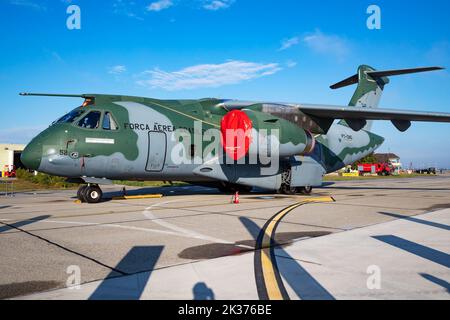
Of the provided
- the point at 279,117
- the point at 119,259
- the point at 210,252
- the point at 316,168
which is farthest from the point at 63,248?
the point at 316,168

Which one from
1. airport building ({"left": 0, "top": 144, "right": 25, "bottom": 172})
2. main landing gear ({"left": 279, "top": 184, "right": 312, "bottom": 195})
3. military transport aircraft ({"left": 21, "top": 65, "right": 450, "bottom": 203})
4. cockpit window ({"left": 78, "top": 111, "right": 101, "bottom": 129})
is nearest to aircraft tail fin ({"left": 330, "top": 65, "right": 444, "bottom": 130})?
military transport aircraft ({"left": 21, "top": 65, "right": 450, "bottom": 203})

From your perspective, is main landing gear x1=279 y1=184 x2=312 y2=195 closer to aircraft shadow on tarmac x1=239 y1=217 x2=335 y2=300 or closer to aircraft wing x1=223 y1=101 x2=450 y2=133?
aircraft wing x1=223 y1=101 x2=450 y2=133

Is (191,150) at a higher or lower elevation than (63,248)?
higher

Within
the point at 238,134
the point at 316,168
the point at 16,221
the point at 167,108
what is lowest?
the point at 16,221

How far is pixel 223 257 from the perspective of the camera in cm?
531

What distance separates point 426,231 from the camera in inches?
292

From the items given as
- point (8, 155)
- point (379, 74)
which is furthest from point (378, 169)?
point (8, 155)

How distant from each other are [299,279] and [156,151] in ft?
33.4

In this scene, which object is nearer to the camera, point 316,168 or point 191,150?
point 191,150

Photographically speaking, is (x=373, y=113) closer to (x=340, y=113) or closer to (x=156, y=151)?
(x=340, y=113)

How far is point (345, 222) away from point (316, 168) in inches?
354

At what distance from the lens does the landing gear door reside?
44.8 feet

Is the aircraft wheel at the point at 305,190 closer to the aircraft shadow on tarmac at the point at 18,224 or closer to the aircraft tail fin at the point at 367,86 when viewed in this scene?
the aircraft tail fin at the point at 367,86
